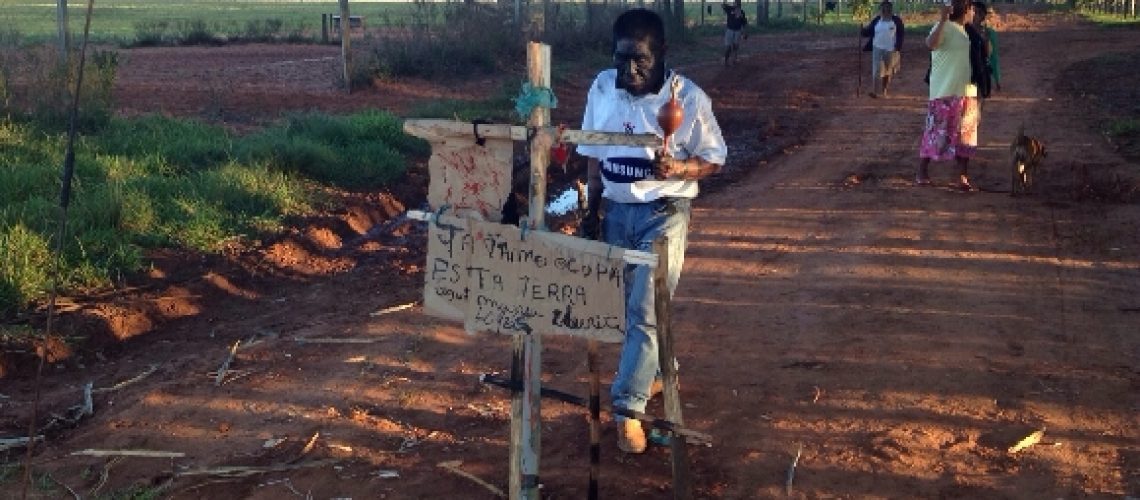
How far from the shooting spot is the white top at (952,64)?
10391 millimetres

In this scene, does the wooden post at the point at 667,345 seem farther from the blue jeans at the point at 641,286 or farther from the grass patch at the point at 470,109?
the grass patch at the point at 470,109

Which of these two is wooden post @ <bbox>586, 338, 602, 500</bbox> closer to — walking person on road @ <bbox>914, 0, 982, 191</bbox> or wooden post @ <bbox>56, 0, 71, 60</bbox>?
walking person on road @ <bbox>914, 0, 982, 191</bbox>

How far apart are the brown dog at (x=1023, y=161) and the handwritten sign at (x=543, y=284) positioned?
7.49 meters

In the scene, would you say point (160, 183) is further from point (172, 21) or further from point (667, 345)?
point (172, 21)

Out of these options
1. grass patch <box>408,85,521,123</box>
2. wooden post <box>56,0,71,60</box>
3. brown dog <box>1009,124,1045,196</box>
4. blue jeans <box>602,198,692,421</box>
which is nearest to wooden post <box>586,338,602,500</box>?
blue jeans <box>602,198,692,421</box>

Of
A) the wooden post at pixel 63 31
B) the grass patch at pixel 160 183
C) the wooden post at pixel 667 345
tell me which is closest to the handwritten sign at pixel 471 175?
the wooden post at pixel 667 345

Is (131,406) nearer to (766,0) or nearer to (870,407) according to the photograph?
(870,407)

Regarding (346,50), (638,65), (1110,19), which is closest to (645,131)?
(638,65)

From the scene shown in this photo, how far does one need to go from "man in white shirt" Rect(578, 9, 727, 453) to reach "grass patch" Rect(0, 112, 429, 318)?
3.29 meters

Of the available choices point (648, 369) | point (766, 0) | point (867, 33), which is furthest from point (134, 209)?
point (766, 0)

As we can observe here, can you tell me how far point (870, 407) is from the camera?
5754 mm

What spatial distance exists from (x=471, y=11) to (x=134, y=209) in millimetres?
14445

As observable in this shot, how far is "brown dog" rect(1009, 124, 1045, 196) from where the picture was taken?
10.7 meters

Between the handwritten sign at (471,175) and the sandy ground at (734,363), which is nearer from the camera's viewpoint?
the handwritten sign at (471,175)
